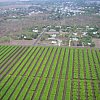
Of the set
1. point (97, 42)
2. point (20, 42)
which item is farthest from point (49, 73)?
point (97, 42)

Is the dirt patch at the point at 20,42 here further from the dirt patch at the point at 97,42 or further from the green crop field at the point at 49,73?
the dirt patch at the point at 97,42

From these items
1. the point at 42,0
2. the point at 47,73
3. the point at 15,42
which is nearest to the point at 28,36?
the point at 15,42

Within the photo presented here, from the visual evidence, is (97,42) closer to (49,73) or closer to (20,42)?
(20,42)

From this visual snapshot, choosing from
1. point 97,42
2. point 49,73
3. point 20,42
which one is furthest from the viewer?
point 20,42

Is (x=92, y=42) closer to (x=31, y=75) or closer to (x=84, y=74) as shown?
(x=84, y=74)

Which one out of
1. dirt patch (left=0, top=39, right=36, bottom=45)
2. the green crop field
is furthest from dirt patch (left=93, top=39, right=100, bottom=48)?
dirt patch (left=0, top=39, right=36, bottom=45)

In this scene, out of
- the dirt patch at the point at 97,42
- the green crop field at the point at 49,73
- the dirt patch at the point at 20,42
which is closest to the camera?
the green crop field at the point at 49,73

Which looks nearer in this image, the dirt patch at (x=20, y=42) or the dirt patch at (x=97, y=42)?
the dirt patch at (x=97, y=42)

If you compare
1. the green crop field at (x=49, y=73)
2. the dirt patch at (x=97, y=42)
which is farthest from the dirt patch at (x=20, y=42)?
the dirt patch at (x=97, y=42)
